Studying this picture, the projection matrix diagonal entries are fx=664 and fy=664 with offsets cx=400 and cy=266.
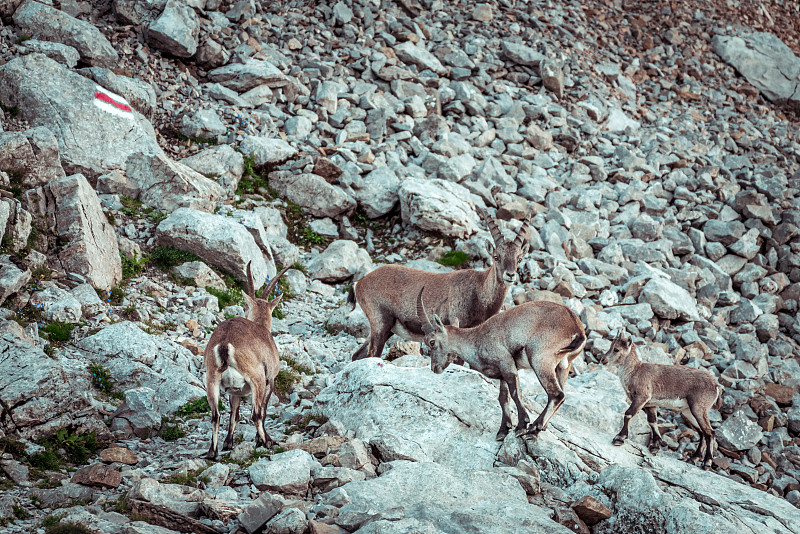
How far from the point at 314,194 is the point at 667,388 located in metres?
9.46

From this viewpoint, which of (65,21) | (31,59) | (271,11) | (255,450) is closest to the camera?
(255,450)

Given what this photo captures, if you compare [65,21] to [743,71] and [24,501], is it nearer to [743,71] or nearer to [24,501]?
[24,501]

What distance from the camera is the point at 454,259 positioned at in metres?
14.9

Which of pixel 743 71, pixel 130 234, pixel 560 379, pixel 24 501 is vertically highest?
pixel 743 71

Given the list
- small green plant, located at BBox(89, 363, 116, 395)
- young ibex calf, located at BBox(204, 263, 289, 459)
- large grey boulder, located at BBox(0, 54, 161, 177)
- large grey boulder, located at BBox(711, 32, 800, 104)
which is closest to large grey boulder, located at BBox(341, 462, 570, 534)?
young ibex calf, located at BBox(204, 263, 289, 459)

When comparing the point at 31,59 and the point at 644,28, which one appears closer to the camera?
the point at 31,59

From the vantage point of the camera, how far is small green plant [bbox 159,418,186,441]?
27.8 feet

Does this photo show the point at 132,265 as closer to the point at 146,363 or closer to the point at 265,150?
the point at 146,363

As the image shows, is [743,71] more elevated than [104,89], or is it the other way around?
[743,71]

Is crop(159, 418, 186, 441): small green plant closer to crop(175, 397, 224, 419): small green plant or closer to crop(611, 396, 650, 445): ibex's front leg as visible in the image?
crop(175, 397, 224, 419): small green plant

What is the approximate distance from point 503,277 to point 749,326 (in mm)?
9086

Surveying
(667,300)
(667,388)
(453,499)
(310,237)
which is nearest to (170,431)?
(453,499)

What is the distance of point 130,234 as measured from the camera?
43.0ft

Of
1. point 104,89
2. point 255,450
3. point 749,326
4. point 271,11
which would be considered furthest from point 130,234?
point 749,326
